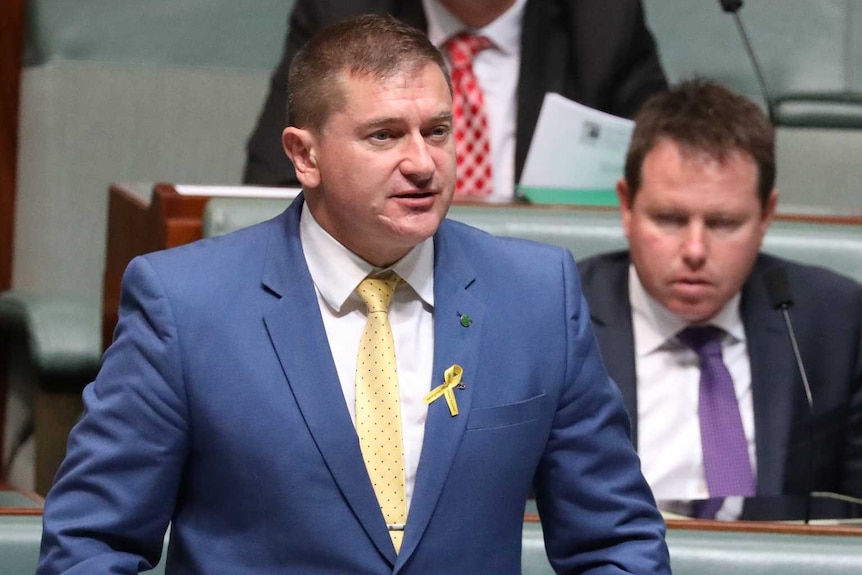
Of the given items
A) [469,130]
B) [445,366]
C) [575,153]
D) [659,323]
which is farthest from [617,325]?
[445,366]

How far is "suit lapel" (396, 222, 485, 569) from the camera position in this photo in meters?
0.91

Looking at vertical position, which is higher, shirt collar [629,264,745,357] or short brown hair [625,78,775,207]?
Result: short brown hair [625,78,775,207]

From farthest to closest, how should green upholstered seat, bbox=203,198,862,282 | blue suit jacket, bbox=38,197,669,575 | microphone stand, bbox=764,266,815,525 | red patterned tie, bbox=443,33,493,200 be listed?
1. red patterned tie, bbox=443,33,493,200
2. green upholstered seat, bbox=203,198,862,282
3. microphone stand, bbox=764,266,815,525
4. blue suit jacket, bbox=38,197,669,575

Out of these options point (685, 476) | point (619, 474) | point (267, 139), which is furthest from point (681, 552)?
point (267, 139)

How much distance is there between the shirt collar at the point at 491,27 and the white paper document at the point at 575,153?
0.63 ft

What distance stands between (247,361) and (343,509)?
108mm

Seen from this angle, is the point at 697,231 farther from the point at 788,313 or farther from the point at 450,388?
the point at 450,388

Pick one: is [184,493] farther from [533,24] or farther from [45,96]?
[45,96]

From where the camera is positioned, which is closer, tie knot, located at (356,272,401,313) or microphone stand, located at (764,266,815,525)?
tie knot, located at (356,272,401,313)

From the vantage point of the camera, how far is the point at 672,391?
146 cm

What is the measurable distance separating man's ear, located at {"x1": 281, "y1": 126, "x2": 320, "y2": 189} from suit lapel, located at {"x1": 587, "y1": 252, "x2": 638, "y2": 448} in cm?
55

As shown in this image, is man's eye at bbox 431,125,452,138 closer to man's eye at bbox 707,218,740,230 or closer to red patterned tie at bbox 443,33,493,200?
man's eye at bbox 707,218,740,230

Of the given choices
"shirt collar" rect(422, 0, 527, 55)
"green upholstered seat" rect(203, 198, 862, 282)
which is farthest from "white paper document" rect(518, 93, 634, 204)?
"shirt collar" rect(422, 0, 527, 55)

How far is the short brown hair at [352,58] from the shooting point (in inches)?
36.3
